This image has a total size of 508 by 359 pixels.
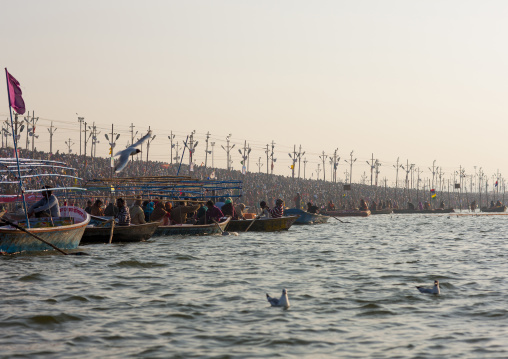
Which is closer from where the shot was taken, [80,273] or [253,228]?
[80,273]

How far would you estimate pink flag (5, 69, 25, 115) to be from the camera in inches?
691

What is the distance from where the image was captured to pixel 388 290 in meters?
12.8

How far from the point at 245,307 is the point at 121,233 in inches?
482

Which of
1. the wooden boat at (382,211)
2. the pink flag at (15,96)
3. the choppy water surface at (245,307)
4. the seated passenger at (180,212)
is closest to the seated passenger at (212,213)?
the seated passenger at (180,212)

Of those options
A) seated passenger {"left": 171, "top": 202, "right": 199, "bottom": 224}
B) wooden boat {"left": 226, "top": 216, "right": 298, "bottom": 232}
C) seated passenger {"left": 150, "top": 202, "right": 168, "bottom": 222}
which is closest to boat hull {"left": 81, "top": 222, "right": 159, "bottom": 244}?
seated passenger {"left": 150, "top": 202, "right": 168, "bottom": 222}

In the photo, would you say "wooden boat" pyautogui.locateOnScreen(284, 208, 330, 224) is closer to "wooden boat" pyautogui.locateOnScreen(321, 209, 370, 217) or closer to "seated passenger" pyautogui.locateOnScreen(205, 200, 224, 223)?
"seated passenger" pyautogui.locateOnScreen(205, 200, 224, 223)

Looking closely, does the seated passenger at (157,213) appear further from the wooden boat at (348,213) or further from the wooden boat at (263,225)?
the wooden boat at (348,213)

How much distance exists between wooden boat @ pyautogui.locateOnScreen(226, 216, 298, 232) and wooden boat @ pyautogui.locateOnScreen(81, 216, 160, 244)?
719 centimetres

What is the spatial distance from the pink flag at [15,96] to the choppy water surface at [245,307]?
3.90 m

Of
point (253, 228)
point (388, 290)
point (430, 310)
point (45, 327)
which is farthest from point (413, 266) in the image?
point (253, 228)

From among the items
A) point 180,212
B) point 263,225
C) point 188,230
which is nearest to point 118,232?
point 188,230

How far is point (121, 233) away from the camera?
22.3 metres

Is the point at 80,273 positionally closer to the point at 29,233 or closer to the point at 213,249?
the point at 29,233

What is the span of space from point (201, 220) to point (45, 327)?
61.4ft
